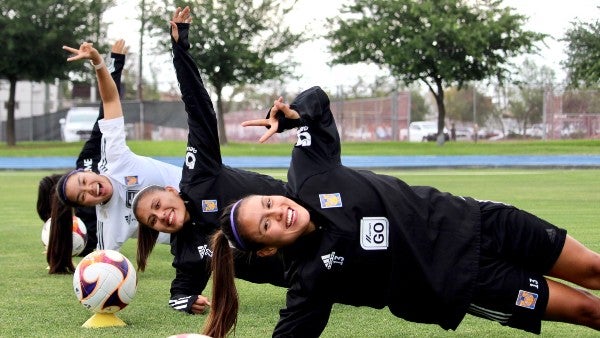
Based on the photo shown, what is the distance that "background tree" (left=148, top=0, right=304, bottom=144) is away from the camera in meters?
37.6

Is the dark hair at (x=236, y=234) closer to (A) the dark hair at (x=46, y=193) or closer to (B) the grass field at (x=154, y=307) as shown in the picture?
(B) the grass field at (x=154, y=307)

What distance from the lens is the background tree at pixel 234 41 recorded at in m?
37.6

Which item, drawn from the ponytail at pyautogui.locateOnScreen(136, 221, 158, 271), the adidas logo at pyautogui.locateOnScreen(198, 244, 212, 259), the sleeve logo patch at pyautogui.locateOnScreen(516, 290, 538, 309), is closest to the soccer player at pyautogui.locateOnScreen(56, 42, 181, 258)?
the ponytail at pyautogui.locateOnScreen(136, 221, 158, 271)

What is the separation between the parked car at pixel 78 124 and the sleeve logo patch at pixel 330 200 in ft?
117

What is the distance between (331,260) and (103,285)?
2302mm

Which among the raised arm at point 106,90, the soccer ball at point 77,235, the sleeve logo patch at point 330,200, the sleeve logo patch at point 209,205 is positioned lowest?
the soccer ball at point 77,235

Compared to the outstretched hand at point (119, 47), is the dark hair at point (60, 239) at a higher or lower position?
lower

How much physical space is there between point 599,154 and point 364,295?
24.9 metres

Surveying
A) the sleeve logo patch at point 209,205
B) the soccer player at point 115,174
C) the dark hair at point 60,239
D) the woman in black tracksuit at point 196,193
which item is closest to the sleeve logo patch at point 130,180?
the soccer player at point 115,174

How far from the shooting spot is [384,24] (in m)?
36.4

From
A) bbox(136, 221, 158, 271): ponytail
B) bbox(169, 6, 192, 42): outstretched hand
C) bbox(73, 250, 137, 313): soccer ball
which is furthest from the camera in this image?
bbox(136, 221, 158, 271): ponytail

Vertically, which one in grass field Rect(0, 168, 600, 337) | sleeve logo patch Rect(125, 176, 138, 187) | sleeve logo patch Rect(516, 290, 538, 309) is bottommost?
grass field Rect(0, 168, 600, 337)

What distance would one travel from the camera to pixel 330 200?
4.82 m

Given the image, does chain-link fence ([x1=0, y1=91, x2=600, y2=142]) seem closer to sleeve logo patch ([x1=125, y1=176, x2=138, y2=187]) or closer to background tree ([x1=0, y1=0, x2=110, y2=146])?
background tree ([x1=0, y1=0, x2=110, y2=146])
